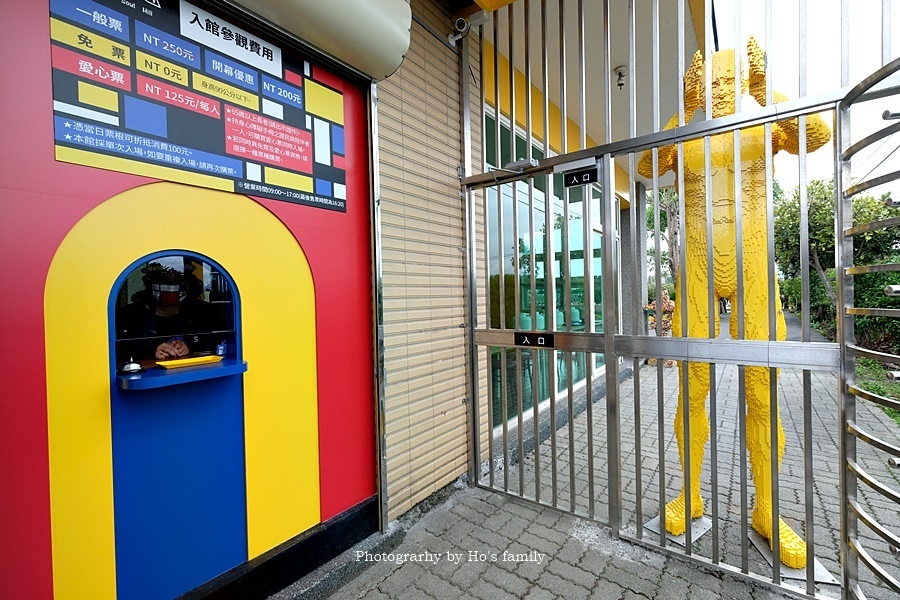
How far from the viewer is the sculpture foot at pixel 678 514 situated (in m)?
2.45

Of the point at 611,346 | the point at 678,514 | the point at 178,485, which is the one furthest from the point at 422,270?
the point at 678,514

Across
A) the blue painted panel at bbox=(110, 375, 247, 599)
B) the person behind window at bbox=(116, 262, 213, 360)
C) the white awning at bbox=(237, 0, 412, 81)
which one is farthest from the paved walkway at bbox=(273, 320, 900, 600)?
the white awning at bbox=(237, 0, 412, 81)

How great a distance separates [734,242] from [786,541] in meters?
1.54

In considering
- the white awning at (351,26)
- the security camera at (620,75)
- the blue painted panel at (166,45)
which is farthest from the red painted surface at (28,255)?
the security camera at (620,75)

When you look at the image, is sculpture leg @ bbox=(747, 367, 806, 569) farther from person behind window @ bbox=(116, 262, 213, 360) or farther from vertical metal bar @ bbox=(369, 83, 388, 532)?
person behind window @ bbox=(116, 262, 213, 360)

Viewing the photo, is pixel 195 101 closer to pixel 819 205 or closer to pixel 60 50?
pixel 60 50

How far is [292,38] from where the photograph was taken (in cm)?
204

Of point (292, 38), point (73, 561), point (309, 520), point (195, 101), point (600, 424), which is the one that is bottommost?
point (600, 424)

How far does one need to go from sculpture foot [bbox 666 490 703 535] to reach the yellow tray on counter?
257cm

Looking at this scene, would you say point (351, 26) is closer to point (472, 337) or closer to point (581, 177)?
point (581, 177)

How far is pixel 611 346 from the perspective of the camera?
8.17ft

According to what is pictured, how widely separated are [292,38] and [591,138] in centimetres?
550

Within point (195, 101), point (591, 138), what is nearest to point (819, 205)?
point (591, 138)

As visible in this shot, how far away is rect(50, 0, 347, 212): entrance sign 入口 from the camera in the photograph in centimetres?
146
